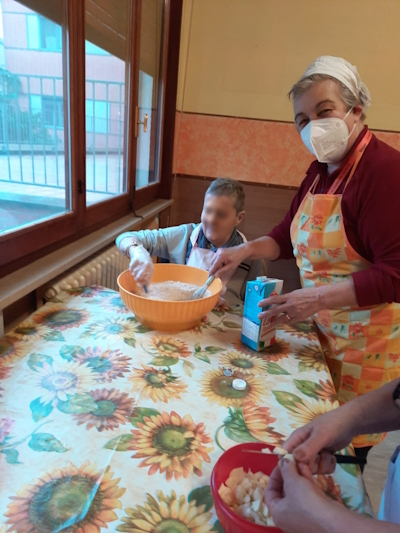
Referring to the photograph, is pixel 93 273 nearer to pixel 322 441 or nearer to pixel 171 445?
pixel 171 445

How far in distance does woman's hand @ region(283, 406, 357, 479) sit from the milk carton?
377mm

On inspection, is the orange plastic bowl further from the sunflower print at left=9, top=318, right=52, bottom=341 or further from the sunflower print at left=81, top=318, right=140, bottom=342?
the sunflower print at left=9, top=318, right=52, bottom=341

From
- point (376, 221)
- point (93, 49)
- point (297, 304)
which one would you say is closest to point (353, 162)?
point (376, 221)

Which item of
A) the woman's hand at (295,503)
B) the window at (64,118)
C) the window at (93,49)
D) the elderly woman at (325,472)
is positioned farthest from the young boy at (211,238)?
the woman's hand at (295,503)

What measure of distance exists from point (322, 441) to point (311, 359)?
412 millimetres

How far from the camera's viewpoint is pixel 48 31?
129 cm

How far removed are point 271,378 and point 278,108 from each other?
196cm

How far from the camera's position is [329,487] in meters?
0.61

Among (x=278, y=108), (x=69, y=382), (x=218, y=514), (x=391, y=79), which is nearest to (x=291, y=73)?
(x=278, y=108)

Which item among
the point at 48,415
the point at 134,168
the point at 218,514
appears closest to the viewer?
the point at 218,514

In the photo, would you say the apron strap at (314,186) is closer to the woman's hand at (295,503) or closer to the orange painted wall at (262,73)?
the woman's hand at (295,503)

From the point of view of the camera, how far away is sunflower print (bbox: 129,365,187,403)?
0.80 m

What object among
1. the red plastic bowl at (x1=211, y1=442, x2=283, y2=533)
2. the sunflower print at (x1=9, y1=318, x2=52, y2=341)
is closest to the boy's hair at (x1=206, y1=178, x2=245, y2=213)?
the sunflower print at (x1=9, y1=318, x2=52, y2=341)

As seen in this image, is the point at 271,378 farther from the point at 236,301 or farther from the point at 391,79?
the point at 391,79
